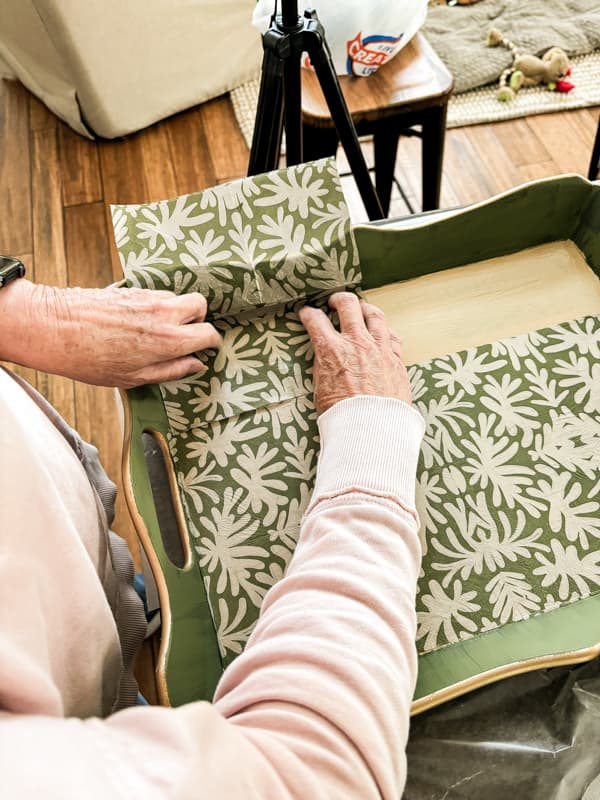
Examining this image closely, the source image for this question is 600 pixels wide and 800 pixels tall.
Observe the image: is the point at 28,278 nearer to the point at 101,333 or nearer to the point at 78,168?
the point at 78,168

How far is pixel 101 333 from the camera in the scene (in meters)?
0.76

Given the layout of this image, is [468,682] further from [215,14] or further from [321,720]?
[215,14]

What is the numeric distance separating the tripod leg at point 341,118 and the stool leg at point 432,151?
26cm

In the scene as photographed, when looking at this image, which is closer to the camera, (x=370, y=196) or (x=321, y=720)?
(x=321, y=720)

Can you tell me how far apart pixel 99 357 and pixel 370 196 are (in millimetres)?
651

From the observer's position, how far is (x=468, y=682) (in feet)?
2.10

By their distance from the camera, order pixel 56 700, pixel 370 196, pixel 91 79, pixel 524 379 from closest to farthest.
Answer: pixel 56 700, pixel 524 379, pixel 370 196, pixel 91 79

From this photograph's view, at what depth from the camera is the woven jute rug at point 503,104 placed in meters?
2.05

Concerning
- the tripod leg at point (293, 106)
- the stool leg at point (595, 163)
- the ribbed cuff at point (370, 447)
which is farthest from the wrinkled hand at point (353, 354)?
the stool leg at point (595, 163)

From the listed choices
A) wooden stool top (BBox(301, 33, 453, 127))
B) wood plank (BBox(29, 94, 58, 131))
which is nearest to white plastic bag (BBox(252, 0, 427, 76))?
wooden stool top (BBox(301, 33, 453, 127))

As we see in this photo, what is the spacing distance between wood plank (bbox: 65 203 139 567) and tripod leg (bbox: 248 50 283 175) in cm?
56

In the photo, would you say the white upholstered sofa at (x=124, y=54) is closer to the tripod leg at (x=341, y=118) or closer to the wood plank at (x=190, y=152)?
the wood plank at (x=190, y=152)

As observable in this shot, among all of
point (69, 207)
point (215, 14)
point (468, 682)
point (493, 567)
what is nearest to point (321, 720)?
point (468, 682)

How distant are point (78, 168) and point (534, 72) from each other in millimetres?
1456
